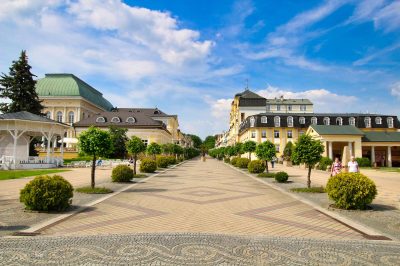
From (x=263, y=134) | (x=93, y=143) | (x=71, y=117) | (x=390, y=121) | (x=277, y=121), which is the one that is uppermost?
(x=71, y=117)

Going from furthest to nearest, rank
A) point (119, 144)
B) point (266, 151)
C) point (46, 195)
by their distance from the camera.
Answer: point (119, 144) < point (266, 151) < point (46, 195)

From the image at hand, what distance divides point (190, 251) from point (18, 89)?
41131 millimetres

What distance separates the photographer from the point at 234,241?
6562 millimetres

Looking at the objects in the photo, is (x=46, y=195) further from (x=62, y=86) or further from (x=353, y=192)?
(x=62, y=86)

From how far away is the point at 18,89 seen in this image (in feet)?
129

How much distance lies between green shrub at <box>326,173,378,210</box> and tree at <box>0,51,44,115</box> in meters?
39.3

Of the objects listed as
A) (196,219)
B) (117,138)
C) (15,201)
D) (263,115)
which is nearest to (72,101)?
(117,138)

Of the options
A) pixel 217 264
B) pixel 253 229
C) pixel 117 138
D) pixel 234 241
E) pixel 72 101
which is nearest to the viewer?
pixel 217 264

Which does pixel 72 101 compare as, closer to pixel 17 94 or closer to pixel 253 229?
pixel 17 94

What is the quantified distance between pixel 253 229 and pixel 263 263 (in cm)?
233

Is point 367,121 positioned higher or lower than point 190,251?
higher

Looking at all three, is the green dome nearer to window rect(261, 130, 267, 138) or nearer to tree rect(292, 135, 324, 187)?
window rect(261, 130, 267, 138)

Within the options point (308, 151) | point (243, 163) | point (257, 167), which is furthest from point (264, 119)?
point (308, 151)

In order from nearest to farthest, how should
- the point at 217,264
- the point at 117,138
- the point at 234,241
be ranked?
the point at 217,264 → the point at 234,241 → the point at 117,138
